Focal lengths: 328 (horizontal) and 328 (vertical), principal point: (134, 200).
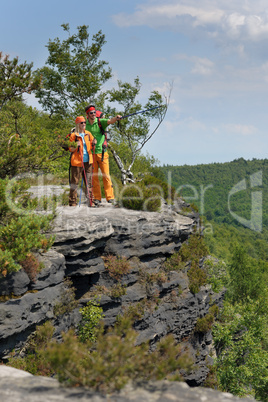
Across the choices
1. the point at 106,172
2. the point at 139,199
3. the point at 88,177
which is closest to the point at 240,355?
the point at 139,199

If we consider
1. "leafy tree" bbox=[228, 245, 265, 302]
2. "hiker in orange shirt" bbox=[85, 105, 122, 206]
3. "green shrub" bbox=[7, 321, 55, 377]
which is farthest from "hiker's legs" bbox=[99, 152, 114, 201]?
"leafy tree" bbox=[228, 245, 265, 302]

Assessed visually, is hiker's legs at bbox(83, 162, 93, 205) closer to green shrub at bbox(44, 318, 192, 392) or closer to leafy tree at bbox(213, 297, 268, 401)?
green shrub at bbox(44, 318, 192, 392)

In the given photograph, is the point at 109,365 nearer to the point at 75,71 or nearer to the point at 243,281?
the point at 75,71

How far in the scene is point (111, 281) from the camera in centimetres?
1285

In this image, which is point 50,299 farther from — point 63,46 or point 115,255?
point 63,46

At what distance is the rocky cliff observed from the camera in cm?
906

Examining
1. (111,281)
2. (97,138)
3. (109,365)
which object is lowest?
(111,281)

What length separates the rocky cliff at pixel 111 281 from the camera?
9.06 metres

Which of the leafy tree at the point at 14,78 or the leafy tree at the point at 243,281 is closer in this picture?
the leafy tree at the point at 14,78

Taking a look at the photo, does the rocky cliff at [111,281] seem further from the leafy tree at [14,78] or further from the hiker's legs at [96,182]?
the leafy tree at [14,78]

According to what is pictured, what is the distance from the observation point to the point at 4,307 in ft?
27.8

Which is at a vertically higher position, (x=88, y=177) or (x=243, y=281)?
(x=88, y=177)

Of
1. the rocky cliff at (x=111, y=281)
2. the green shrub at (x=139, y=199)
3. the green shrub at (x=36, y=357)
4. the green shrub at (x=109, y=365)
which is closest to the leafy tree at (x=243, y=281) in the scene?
the rocky cliff at (x=111, y=281)

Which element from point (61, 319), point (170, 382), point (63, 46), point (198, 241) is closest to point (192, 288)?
point (198, 241)
